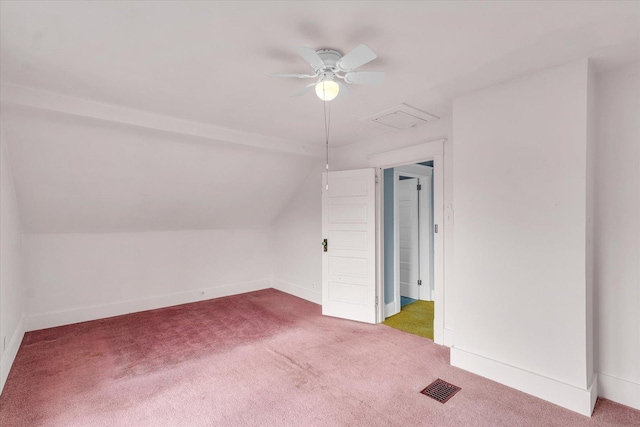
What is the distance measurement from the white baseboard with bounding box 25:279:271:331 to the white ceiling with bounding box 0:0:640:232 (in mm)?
1094

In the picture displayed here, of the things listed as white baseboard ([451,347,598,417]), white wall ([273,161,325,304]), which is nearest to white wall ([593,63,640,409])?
white baseboard ([451,347,598,417])

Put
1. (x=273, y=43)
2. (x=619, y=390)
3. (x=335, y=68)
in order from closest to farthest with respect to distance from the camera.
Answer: (x=273, y=43), (x=335, y=68), (x=619, y=390)

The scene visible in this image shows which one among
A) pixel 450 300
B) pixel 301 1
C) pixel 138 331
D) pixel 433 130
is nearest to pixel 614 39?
pixel 433 130

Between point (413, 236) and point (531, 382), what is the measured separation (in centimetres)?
297

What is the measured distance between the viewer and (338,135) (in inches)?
160

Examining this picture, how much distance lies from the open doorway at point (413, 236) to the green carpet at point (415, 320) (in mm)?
14

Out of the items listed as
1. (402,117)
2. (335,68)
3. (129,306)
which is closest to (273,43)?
(335,68)

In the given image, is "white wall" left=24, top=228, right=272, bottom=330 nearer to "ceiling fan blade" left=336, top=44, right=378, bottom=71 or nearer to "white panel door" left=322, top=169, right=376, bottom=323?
"white panel door" left=322, top=169, right=376, bottom=323

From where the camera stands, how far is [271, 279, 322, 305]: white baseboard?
16.2ft

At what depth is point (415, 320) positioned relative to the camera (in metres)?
4.14

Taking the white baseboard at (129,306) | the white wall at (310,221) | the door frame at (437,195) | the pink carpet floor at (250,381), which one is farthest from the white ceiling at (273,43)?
the white baseboard at (129,306)

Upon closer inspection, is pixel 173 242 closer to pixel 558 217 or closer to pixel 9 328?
pixel 9 328

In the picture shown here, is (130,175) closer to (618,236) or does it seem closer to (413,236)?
(413,236)

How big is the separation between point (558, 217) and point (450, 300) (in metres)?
1.35
